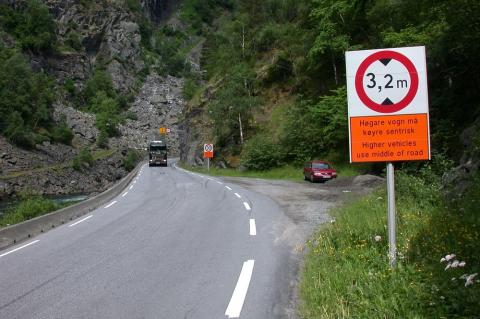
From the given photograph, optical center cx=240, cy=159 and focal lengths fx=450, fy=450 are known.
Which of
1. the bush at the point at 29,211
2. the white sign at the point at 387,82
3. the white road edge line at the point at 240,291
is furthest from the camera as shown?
the bush at the point at 29,211

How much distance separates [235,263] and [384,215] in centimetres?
297

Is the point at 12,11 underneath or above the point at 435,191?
above

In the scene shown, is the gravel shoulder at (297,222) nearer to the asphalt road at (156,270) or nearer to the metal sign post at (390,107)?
the asphalt road at (156,270)

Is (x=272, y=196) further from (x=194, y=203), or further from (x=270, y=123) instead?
(x=270, y=123)

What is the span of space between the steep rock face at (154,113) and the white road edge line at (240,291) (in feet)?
343

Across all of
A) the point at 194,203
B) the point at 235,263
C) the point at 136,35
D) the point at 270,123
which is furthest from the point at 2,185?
the point at 136,35

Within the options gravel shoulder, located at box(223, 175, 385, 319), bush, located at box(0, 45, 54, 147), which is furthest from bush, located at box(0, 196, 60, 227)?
bush, located at box(0, 45, 54, 147)

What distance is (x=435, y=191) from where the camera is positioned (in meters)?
9.58

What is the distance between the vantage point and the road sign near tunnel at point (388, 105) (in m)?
5.26

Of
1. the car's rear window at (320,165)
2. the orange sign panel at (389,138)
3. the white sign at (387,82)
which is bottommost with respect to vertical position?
the car's rear window at (320,165)

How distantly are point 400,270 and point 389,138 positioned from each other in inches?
60.6

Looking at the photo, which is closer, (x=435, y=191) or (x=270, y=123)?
(x=435, y=191)

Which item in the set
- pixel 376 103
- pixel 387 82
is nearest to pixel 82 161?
pixel 376 103

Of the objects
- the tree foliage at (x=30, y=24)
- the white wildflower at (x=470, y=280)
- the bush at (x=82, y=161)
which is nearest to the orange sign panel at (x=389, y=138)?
the white wildflower at (x=470, y=280)
